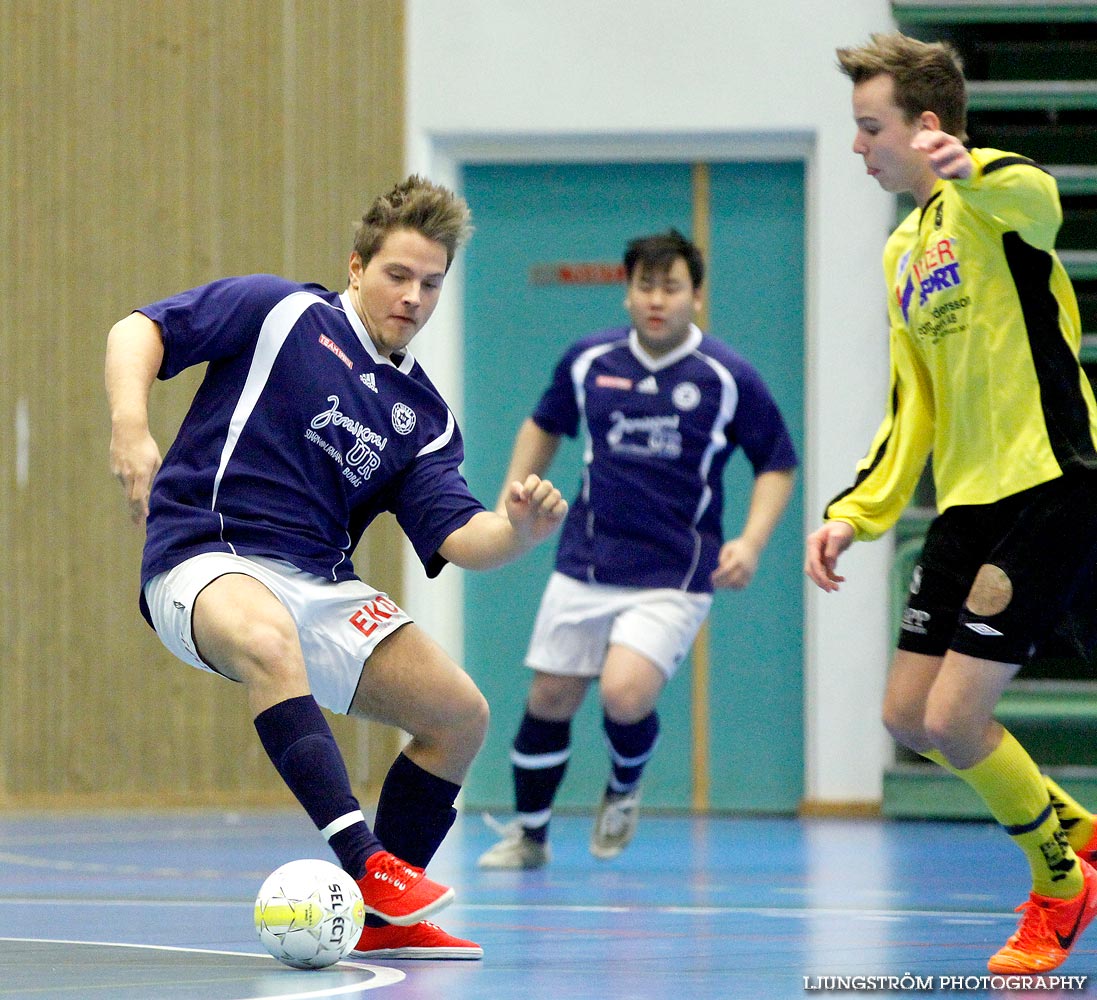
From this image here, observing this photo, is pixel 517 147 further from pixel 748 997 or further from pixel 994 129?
pixel 748 997

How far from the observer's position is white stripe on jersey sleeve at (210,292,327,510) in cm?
395

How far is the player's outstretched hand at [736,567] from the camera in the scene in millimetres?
→ 6066

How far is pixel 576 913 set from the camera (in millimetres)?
4805

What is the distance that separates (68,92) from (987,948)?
22.8ft

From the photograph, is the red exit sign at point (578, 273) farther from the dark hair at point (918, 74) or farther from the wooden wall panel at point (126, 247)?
the dark hair at point (918, 74)

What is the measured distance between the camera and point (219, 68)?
357 inches

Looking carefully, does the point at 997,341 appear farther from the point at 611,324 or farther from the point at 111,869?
the point at 611,324

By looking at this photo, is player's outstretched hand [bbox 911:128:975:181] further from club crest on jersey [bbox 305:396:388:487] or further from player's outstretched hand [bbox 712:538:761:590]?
player's outstretched hand [bbox 712:538:761:590]

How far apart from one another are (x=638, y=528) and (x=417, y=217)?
2574mm

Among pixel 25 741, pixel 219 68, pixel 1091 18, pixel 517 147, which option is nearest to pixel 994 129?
pixel 1091 18

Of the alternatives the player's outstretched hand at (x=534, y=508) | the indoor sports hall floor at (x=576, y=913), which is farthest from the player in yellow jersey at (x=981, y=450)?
the player's outstretched hand at (x=534, y=508)

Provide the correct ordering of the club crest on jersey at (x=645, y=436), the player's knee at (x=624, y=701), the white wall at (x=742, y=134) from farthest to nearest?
the white wall at (x=742, y=134)
the club crest on jersey at (x=645, y=436)
the player's knee at (x=624, y=701)

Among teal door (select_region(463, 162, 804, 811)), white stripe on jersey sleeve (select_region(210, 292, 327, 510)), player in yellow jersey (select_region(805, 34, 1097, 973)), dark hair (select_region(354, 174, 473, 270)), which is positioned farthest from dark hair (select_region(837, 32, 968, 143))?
teal door (select_region(463, 162, 804, 811))

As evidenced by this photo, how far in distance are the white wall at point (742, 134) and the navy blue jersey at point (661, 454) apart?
6.74 feet
